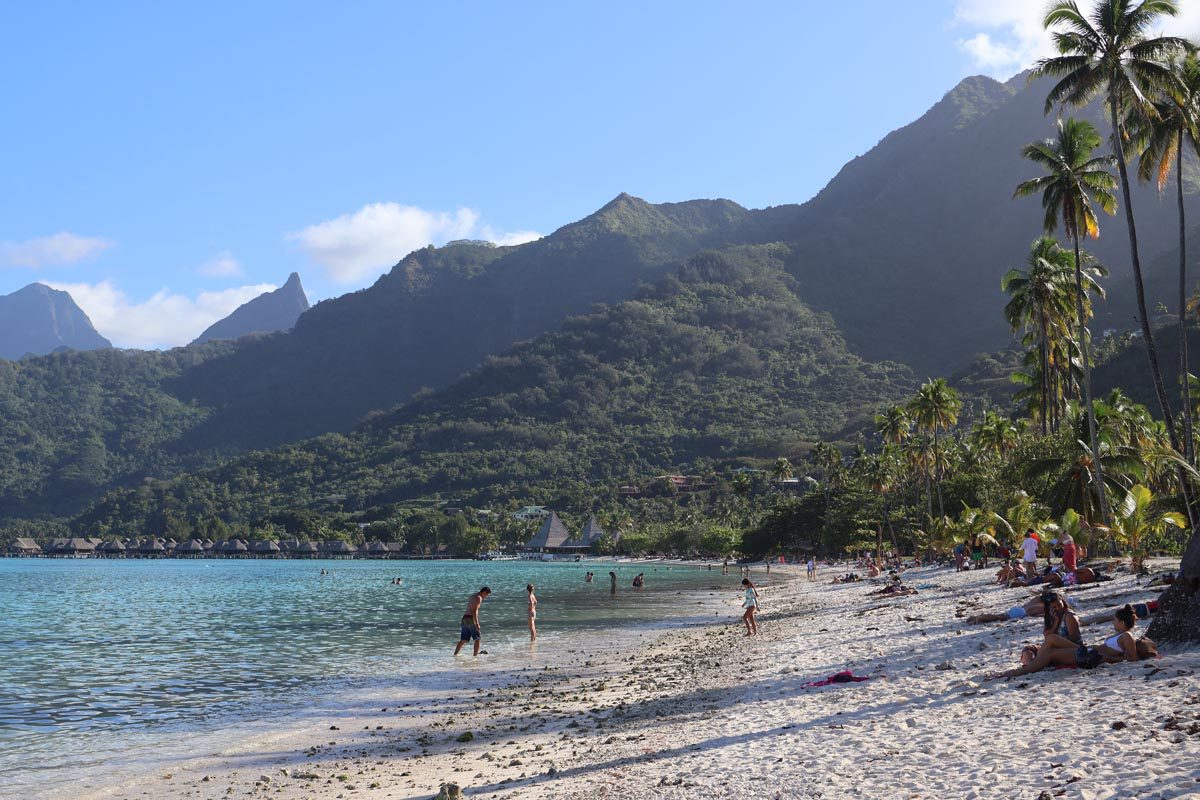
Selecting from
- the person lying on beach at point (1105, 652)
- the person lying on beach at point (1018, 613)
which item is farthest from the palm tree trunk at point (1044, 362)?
the person lying on beach at point (1105, 652)

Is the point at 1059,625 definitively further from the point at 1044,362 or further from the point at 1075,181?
Answer: the point at 1044,362

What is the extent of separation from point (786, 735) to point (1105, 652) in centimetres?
437

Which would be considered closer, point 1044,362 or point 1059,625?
point 1059,625

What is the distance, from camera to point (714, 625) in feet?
107

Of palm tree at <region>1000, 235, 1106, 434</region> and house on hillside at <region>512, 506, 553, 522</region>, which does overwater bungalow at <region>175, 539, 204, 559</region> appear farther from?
palm tree at <region>1000, 235, 1106, 434</region>

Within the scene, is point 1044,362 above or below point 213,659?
above

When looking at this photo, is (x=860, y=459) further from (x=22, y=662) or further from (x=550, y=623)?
(x=22, y=662)

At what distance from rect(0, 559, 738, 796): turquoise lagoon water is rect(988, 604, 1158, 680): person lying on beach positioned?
12.3 metres

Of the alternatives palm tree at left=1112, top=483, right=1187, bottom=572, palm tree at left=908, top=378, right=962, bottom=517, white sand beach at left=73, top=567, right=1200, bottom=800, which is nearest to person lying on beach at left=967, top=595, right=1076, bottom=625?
white sand beach at left=73, top=567, right=1200, bottom=800

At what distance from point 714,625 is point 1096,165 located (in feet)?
64.6

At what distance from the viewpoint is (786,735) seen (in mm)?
11195

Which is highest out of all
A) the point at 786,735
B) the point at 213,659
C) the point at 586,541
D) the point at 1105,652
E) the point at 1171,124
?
the point at 1171,124

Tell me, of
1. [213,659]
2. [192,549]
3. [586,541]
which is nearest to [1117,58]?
[213,659]

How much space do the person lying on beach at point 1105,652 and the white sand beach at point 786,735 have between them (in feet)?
0.57
